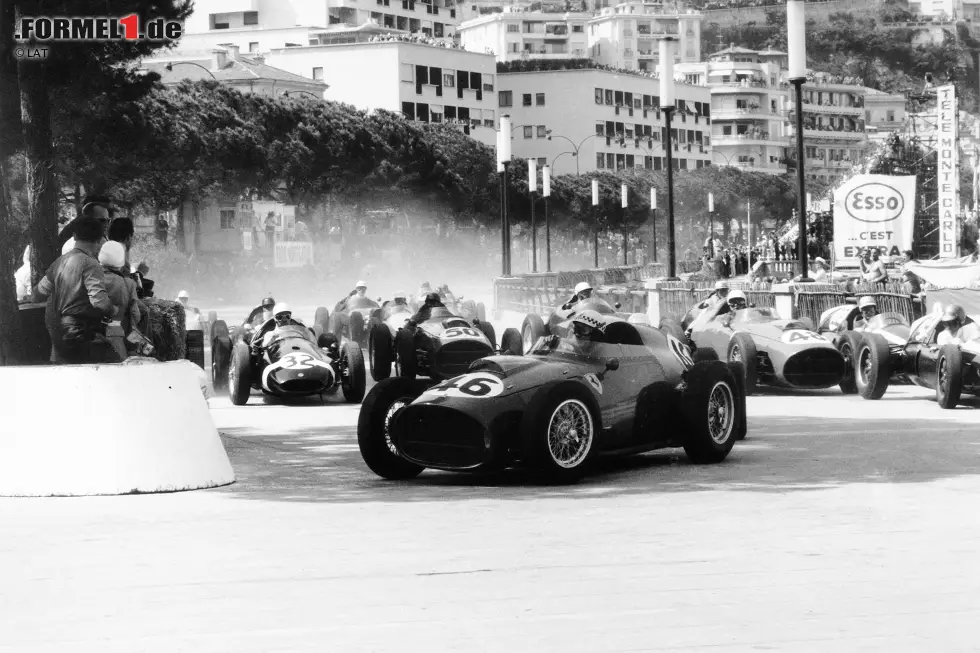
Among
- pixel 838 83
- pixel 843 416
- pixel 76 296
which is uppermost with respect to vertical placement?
pixel 838 83

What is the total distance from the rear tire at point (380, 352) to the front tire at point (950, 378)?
865 centimetres

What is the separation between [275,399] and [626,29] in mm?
155933

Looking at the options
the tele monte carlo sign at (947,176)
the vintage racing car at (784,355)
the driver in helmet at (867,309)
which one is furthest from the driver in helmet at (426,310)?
the tele monte carlo sign at (947,176)

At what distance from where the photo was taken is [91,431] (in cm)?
1120

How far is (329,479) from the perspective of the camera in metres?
12.4

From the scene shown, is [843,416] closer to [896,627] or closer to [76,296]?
[76,296]

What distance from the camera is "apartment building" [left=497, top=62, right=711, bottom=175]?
405 feet

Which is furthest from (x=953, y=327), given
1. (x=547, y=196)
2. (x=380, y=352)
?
(x=547, y=196)

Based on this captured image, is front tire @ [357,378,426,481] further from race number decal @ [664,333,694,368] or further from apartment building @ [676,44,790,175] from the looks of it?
apartment building @ [676,44,790,175]

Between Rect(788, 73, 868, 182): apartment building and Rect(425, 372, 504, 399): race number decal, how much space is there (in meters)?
178

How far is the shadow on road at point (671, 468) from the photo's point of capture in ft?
37.8

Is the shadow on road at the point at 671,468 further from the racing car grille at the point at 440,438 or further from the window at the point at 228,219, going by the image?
the window at the point at 228,219

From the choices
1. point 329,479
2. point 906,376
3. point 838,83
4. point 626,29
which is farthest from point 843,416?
point 838,83

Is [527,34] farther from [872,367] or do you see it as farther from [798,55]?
[872,367]
